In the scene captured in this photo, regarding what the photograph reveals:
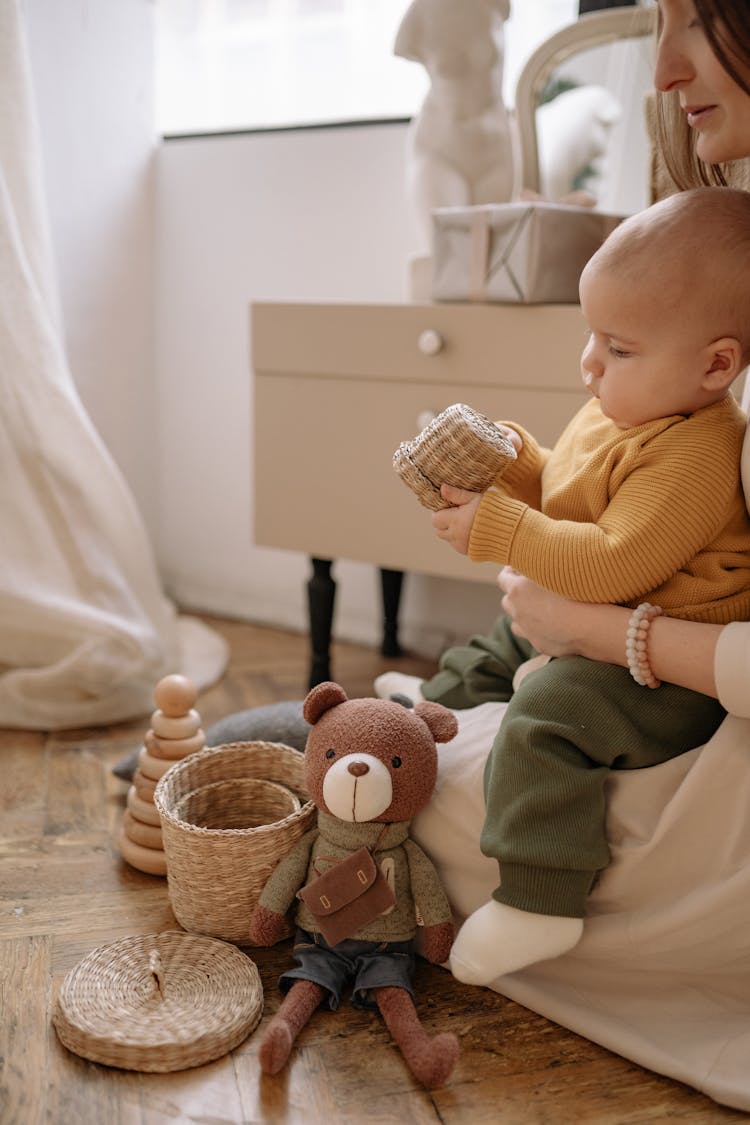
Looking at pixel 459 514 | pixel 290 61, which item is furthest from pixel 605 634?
pixel 290 61

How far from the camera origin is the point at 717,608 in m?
0.97

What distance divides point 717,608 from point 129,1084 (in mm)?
654

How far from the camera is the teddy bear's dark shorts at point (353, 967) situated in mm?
1013

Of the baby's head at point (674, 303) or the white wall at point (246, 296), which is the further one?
the white wall at point (246, 296)

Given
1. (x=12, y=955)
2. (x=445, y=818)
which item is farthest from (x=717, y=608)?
(x=12, y=955)

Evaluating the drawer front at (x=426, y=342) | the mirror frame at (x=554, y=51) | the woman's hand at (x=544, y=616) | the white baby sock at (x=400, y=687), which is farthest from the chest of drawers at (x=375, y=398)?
the woman's hand at (x=544, y=616)

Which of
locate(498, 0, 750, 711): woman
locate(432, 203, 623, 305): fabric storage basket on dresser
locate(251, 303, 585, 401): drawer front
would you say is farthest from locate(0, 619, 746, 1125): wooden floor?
locate(432, 203, 623, 305): fabric storage basket on dresser

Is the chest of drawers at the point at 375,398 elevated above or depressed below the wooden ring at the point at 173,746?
above

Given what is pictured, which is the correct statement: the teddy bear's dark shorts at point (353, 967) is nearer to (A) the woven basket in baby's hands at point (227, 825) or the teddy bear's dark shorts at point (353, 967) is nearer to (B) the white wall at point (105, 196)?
(A) the woven basket in baby's hands at point (227, 825)

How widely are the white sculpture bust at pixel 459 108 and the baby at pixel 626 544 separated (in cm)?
69

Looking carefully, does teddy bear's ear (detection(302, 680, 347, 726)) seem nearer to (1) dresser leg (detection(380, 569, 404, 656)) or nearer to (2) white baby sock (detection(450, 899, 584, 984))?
(2) white baby sock (detection(450, 899, 584, 984))

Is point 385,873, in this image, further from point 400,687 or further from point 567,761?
point 400,687

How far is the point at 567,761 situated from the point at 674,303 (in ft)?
1.34

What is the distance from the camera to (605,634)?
98 cm
